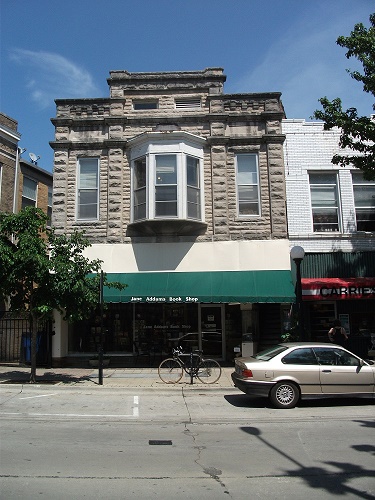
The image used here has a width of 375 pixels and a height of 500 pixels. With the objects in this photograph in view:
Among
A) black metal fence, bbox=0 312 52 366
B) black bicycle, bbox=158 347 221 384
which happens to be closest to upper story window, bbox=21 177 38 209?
black metal fence, bbox=0 312 52 366

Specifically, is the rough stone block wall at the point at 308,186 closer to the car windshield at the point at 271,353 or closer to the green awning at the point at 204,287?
the green awning at the point at 204,287

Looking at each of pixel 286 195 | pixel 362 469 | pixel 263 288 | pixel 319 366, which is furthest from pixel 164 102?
pixel 362 469

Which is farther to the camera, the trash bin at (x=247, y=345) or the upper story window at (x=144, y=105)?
the upper story window at (x=144, y=105)

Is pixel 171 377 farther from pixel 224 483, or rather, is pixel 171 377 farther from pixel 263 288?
pixel 224 483

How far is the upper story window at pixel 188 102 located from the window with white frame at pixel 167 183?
2057 millimetres

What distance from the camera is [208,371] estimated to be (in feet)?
42.8

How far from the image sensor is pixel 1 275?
41.9 ft

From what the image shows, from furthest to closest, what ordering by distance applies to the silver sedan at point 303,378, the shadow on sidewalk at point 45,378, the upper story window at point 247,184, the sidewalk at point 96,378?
the upper story window at point 247,184 < the shadow on sidewalk at point 45,378 < the sidewalk at point 96,378 < the silver sedan at point 303,378

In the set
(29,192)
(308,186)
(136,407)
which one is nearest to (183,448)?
(136,407)

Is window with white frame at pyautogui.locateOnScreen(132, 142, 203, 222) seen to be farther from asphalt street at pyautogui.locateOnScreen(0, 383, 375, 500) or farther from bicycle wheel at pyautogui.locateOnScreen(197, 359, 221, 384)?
asphalt street at pyautogui.locateOnScreen(0, 383, 375, 500)

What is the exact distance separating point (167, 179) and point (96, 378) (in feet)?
24.0

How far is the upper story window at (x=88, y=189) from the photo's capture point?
17281 millimetres

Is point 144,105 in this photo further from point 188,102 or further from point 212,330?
point 212,330

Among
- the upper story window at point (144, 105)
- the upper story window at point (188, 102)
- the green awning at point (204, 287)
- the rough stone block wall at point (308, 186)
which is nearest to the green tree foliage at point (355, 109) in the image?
the rough stone block wall at point (308, 186)
